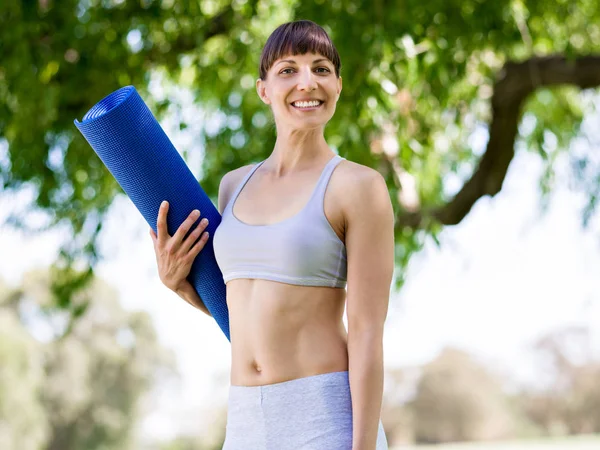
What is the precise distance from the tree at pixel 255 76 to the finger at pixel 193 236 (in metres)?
2.12

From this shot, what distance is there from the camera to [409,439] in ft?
57.5

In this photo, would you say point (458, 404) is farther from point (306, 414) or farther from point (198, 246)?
point (306, 414)

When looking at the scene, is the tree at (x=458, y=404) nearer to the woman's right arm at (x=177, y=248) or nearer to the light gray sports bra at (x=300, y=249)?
the woman's right arm at (x=177, y=248)

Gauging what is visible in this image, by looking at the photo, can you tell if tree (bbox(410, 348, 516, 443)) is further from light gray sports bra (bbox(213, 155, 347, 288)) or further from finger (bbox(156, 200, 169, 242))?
light gray sports bra (bbox(213, 155, 347, 288))

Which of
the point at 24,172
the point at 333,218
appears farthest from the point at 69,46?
the point at 333,218

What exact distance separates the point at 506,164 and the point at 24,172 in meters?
2.82

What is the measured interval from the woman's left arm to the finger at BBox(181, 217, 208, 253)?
39 centimetres

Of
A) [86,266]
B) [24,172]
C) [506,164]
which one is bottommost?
[506,164]

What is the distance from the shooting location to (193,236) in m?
1.91

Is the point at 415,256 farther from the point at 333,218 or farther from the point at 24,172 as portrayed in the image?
the point at 333,218

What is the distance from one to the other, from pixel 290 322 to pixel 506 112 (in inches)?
158

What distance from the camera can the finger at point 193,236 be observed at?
6.28 feet

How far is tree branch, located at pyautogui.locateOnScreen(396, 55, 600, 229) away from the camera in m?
5.12

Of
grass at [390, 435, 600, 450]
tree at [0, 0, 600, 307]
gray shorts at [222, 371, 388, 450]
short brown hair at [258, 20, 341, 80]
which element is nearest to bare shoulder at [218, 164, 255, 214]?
short brown hair at [258, 20, 341, 80]
